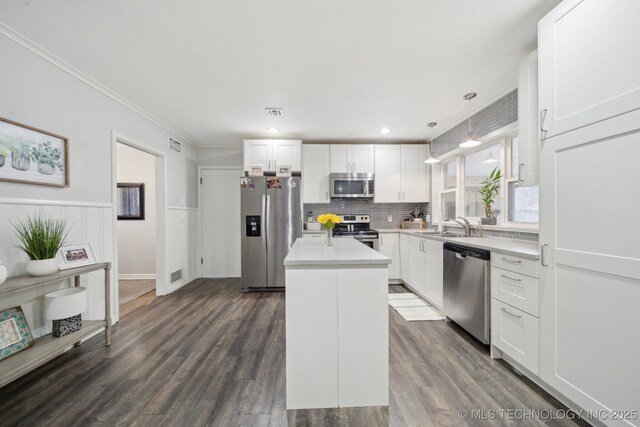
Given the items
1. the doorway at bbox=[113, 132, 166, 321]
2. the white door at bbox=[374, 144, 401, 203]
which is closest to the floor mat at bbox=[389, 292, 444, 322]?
the white door at bbox=[374, 144, 401, 203]

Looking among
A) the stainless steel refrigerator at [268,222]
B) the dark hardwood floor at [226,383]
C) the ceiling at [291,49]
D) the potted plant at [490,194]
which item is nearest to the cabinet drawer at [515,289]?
the dark hardwood floor at [226,383]

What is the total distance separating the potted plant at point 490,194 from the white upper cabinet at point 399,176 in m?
1.53

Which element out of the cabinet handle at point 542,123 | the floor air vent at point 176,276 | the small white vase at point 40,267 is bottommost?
the floor air vent at point 176,276

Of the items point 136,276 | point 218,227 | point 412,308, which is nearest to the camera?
point 412,308

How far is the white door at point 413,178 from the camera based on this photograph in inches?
183

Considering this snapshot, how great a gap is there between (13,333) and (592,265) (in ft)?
11.9

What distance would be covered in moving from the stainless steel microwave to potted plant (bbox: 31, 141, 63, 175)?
3338 mm

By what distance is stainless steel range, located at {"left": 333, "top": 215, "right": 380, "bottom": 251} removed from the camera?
4230 millimetres

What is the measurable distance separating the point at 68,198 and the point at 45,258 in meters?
0.64

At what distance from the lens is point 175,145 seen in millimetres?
4203

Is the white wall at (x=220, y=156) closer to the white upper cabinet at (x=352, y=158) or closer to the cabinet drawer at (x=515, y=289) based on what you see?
the white upper cabinet at (x=352, y=158)

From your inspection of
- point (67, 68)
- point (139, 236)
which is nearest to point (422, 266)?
point (67, 68)

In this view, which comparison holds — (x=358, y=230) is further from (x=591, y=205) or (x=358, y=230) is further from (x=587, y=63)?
(x=587, y=63)

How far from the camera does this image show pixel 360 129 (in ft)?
13.6
